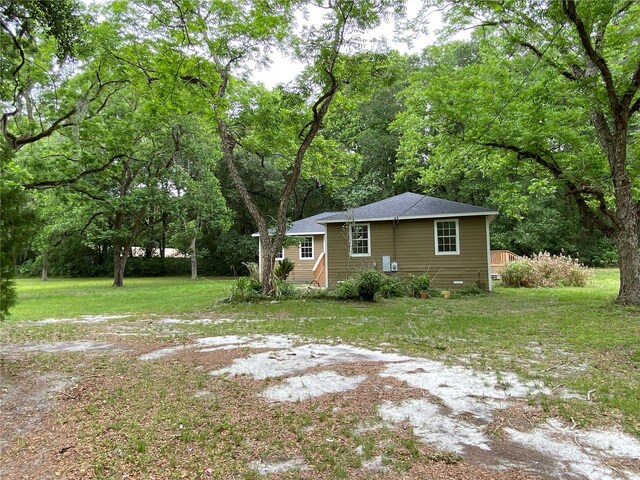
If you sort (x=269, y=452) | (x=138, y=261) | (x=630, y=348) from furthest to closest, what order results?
1. (x=138, y=261)
2. (x=630, y=348)
3. (x=269, y=452)

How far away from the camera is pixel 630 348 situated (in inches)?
202

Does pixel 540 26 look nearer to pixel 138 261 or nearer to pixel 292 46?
pixel 292 46

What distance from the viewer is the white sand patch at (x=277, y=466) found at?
7.73 feet

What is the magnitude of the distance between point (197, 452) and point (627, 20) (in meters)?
11.4

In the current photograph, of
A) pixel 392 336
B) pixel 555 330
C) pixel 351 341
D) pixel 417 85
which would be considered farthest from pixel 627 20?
pixel 351 341

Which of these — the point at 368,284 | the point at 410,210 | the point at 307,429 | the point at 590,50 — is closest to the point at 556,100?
the point at 590,50

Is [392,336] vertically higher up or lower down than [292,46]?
lower down

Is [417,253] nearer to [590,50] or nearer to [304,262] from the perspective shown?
[304,262]

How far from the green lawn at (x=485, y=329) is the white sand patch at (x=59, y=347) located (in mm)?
663

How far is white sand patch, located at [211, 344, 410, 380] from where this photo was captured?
4.27 m

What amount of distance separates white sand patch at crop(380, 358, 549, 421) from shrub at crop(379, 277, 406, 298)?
7.47m

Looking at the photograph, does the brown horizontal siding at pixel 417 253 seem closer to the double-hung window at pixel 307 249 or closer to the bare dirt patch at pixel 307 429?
the double-hung window at pixel 307 249

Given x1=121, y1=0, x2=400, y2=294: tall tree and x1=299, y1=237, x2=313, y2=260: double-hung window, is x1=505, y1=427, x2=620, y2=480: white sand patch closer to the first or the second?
x1=121, y1=0, x2=400, y2=294: tall tree

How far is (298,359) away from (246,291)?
6634mm
